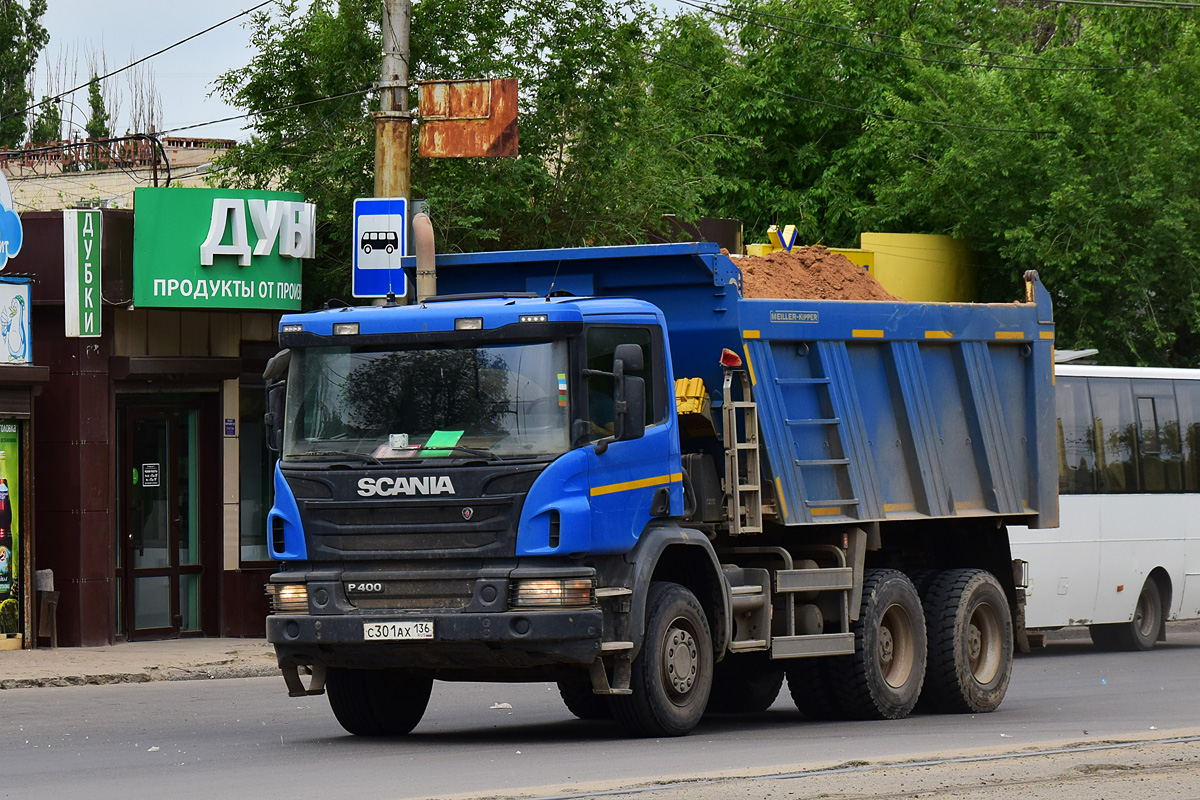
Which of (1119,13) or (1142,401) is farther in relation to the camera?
(1119,13)

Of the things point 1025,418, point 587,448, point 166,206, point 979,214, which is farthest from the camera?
point 979,214

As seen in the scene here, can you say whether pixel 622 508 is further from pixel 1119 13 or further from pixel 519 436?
pixel 1119 13

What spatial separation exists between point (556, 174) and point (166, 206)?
16.4 ft

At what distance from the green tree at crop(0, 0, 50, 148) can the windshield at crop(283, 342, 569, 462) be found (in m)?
41.0

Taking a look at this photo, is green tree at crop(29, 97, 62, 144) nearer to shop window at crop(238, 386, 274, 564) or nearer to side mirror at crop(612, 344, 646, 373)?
shop window at crop(238, 386, 274, 564)

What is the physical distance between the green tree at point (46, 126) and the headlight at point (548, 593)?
41.2 meters

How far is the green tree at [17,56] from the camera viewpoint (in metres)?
49.6

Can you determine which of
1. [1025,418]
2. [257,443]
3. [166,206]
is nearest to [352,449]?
[1025,418]

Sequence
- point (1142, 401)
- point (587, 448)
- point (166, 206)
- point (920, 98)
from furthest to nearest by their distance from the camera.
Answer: point (920, 98) → point (1142, 401) → point (166, 206) → point (587, 448)

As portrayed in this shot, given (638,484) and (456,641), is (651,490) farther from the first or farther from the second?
(456,641)

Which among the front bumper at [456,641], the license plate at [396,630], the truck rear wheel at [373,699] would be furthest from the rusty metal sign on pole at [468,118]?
the license plate at [396,630]

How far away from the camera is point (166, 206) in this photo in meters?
19.7

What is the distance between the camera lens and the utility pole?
54.9ft

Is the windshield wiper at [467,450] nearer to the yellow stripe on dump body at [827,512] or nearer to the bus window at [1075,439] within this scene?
the yellow stripe on dump body at [827,512]
